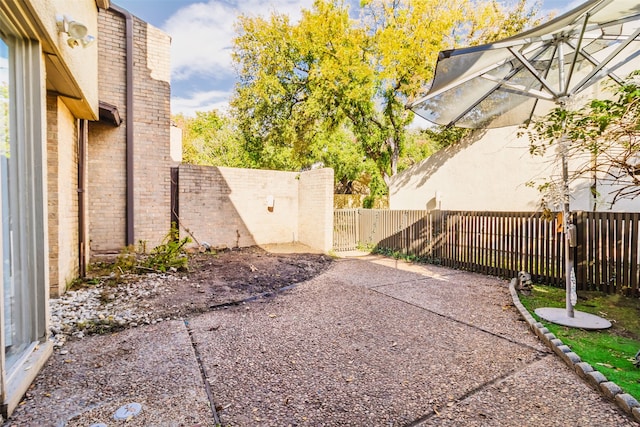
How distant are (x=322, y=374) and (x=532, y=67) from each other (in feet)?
12.7

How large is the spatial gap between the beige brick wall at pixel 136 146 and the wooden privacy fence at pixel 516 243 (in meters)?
5.26

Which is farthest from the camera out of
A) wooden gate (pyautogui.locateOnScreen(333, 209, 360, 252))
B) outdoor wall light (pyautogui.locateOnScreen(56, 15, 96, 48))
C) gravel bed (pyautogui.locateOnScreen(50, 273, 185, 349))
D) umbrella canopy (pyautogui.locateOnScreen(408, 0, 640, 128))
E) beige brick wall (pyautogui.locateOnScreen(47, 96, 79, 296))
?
wooden gate (pyautogui.locateOnScreen(333, 209, 360, 252))

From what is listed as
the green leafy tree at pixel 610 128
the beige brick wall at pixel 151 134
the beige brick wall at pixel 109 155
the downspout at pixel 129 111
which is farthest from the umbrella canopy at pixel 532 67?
the beige brick wall at pixel 109 155

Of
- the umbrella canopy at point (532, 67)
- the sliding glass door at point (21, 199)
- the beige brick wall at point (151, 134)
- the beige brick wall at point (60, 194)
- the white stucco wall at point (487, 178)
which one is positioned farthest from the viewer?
the white stucco wall at point (487, 178)

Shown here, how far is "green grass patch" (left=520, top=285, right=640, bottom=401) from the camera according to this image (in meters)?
2.53

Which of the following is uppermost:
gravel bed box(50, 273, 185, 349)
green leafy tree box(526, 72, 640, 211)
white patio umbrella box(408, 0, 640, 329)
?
white patio umbrella box(408, 0, 640, 329)

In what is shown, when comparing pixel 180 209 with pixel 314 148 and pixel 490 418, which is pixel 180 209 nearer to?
pixel 314 148

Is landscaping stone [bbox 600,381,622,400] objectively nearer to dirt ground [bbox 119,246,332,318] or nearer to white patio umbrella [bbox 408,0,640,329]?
white patio umbrella [bbox 408,0,640,329]

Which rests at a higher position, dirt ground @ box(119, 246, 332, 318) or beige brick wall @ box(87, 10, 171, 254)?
beige brick wall @ box(87, 10, 171, 254)

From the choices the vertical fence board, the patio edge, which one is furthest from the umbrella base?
the vertical fence board

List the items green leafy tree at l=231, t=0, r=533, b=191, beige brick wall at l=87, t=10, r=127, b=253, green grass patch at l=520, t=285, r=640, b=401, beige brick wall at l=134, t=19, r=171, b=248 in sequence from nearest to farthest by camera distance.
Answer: green grass patch at l=520, t=285, r=640, b=401 < beige brick wall at l=87, t=10, r=127, b=253 < beige brick wall at l=134, t=19, r=171, b=248 < green leafy tree at l=231, t=0, r=533, b=191

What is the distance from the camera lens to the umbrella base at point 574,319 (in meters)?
3.49

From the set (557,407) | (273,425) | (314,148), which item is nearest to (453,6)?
(314,148)

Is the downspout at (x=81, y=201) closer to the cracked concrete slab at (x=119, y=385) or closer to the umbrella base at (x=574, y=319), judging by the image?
the cracked concrete slab at (x=119, y=385)
